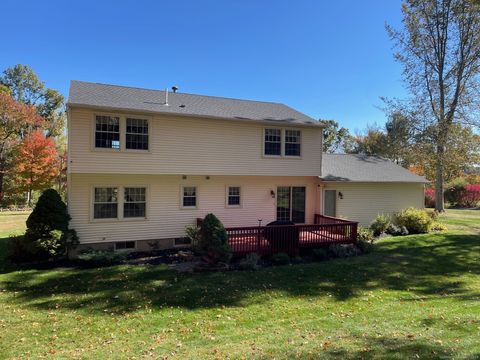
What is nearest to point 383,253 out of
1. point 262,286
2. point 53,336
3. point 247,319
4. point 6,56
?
point 262,286

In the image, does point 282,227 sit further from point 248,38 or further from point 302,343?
point 248,38

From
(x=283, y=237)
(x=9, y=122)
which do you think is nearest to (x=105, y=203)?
(x=283, y=237)

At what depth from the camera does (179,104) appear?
1416 centimetres

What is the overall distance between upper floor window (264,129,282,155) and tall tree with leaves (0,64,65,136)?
3653 cm

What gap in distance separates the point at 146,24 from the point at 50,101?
114 ft

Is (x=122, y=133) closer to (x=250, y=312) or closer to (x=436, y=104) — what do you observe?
(x=250, y=312)

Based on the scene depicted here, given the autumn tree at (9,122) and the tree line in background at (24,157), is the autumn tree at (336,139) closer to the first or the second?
the tree line in background at (24,157)

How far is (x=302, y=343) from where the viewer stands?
5.38 metres

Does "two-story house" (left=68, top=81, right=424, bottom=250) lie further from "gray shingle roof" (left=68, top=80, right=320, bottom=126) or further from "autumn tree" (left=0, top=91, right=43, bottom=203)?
"autumn tree" (left=0, top=91, right=43, bottom=203)

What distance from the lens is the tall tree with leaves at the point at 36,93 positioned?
4184 cm

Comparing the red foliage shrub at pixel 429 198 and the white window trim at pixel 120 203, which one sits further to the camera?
the red foliage shrub at pixel 429 198

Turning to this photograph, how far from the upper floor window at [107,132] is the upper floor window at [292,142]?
7508 mm

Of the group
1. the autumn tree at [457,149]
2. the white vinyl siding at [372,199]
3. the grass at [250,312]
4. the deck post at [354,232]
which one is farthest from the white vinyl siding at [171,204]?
the autumn tree at [457,149]

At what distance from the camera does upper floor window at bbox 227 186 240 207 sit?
48.1 ft
